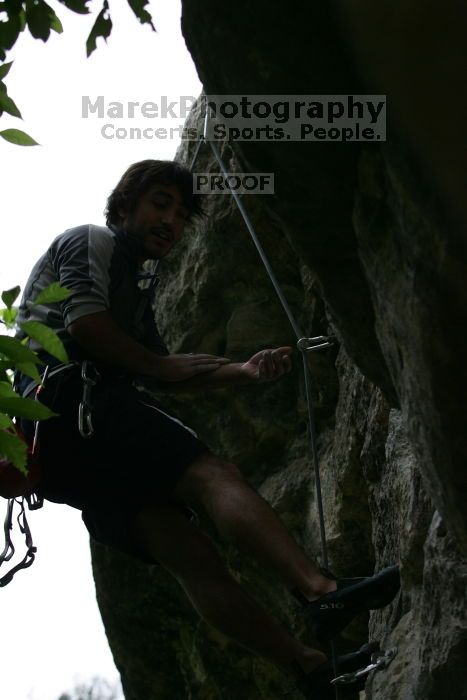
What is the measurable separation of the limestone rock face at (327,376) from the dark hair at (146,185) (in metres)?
0.37

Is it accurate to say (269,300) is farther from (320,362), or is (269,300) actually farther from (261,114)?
(261,114)

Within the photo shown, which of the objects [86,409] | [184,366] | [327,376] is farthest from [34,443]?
[327,376]

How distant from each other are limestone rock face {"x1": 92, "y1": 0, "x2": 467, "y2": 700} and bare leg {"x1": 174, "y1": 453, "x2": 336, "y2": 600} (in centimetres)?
38

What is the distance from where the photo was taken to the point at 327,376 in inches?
205

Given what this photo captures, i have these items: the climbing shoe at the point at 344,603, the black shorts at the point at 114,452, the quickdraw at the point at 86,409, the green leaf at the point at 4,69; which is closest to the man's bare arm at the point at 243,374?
the black shorts at the point at 114,452

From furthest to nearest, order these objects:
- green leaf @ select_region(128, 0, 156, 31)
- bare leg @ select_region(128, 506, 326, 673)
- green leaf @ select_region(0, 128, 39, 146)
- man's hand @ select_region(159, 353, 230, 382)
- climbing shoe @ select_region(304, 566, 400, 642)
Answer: man's hand @ select_region(159, 353, 230, 382), bare leg @ select_region(128, 506, 326, 673), climbing shoe @ select_region(304, 566, 400, 642), green leaf @ select_region(128, 0, 156, 31), green leaf @ select_region(0, 128, 39, 146)

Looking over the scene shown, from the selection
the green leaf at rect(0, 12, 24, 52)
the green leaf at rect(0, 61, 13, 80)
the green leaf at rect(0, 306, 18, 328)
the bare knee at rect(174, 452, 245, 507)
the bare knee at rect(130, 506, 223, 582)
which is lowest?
the bare knee at rect(130, 506, 223, 582)

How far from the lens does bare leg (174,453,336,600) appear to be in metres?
3.34

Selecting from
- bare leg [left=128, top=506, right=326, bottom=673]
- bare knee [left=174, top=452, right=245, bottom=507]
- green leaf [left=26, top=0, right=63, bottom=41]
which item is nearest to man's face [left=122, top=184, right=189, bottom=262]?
bare knee [left=174, top=452, right=245, bottom=507]

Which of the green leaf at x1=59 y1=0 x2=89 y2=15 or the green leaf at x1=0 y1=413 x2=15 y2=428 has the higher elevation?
the green leaf at x1=59 y1=0 x2=89 y2=15

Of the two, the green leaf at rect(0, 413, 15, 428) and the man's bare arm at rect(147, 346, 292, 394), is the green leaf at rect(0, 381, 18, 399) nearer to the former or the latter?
the green leaf at rect(0, 413, 15, 428)

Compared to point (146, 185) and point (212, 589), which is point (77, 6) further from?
point (212, 589)

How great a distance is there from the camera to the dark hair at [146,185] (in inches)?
178

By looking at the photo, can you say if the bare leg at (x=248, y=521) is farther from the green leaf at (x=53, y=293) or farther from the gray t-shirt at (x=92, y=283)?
the green leaf at (x=53, y=293)
